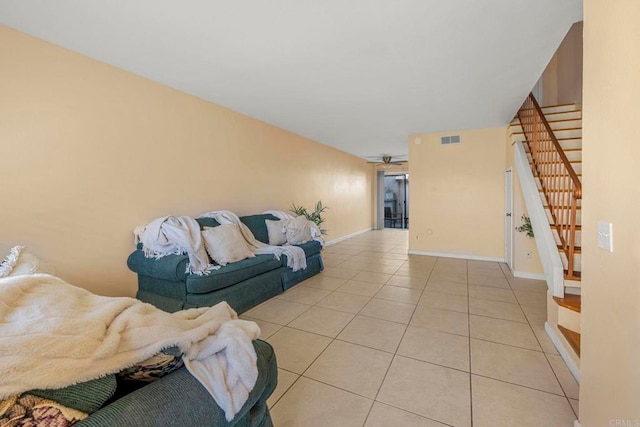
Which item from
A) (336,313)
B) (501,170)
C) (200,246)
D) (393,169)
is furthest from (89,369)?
(393,169)

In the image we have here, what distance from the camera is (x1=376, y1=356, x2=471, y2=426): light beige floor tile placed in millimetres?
1522

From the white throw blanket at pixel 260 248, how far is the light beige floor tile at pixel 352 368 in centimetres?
143

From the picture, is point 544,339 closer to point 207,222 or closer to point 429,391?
point 429,391

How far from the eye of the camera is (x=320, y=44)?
220cm

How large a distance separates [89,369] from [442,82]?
11.4 feet

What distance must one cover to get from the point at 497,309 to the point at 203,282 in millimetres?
2961

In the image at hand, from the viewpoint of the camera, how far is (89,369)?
0.68 meters

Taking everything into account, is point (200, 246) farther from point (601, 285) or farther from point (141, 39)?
point (601, 285)

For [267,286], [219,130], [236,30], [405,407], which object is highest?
A: [236,30]

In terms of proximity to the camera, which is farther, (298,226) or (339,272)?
(339,272)

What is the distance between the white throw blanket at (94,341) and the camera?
2.04 feet

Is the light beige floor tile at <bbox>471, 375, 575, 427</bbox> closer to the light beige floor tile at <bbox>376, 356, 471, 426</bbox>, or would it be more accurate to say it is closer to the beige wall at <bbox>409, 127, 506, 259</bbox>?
the light beige floor tile at <bbox>376, 356, 471, 426</bbox>

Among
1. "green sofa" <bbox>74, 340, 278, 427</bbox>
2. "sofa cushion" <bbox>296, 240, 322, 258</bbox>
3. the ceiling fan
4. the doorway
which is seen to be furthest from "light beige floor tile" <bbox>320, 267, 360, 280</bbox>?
the doorway

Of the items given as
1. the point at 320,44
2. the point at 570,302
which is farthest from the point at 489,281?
the point at 320,44
